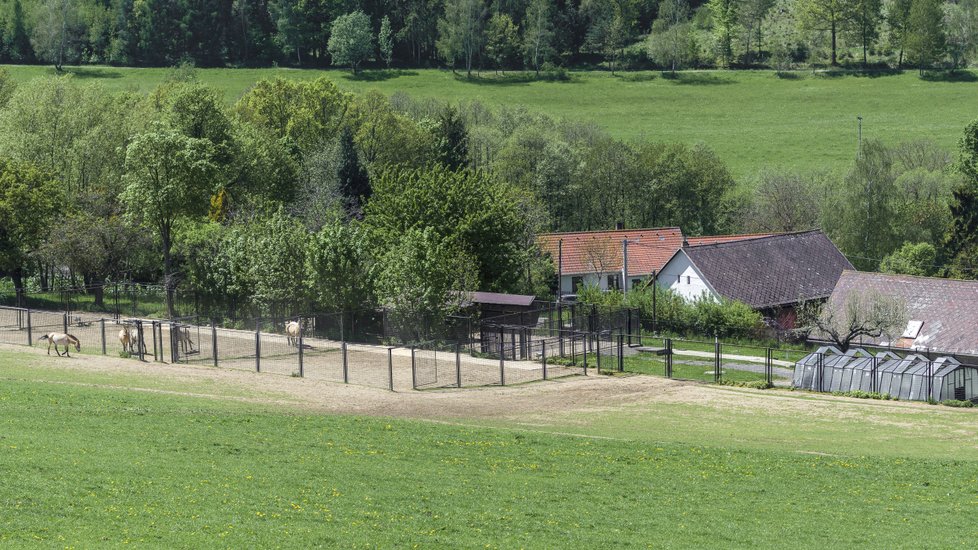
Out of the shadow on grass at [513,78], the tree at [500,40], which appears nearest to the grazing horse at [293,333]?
the shadow on grass at [513,78]

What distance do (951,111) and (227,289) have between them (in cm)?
10421

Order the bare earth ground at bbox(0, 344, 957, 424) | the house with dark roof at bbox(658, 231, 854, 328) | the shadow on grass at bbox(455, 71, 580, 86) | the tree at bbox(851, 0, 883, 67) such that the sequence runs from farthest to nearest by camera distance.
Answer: the tree at bbox(851, 0, 883, 67) → the shadow on grass at bbox(455, 71, 580, 86) → the house with dark roof at bbox(658, 231, 854, 328) → the bare earth ground at bbox(0, 344, 957, 424)

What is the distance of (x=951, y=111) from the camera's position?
465 ft

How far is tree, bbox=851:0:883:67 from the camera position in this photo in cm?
16650

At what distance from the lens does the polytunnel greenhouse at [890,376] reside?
5066cm

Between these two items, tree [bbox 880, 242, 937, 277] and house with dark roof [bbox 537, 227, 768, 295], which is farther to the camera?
tree [bbox 880, 242, 937, 277]

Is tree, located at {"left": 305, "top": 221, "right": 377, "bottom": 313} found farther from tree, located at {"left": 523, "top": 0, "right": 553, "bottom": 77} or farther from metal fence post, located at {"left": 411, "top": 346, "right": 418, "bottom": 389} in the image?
tree, located at {"left": 523, "top": 0, "right": 553, "bottom": 77}

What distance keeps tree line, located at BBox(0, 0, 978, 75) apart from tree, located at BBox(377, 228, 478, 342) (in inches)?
4243

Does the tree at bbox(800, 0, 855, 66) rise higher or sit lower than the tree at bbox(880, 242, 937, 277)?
higher

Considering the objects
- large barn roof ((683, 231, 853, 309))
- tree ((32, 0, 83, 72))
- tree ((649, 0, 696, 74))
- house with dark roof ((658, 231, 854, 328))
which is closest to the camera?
house with dark roof ((658, 231, 854, 328))

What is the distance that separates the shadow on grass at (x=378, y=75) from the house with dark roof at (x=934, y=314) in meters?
102

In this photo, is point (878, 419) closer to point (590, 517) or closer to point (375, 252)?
point (590, 517)

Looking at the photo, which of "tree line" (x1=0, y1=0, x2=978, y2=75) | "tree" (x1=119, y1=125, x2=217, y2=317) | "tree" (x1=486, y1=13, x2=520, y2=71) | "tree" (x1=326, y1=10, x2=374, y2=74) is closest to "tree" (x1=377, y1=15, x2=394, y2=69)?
"tree line" (x1=0, y1=0, x2=978, y2=75)

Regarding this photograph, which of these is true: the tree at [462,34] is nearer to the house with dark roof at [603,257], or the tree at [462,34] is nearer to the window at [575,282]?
the house with dark roof at [603,257]
